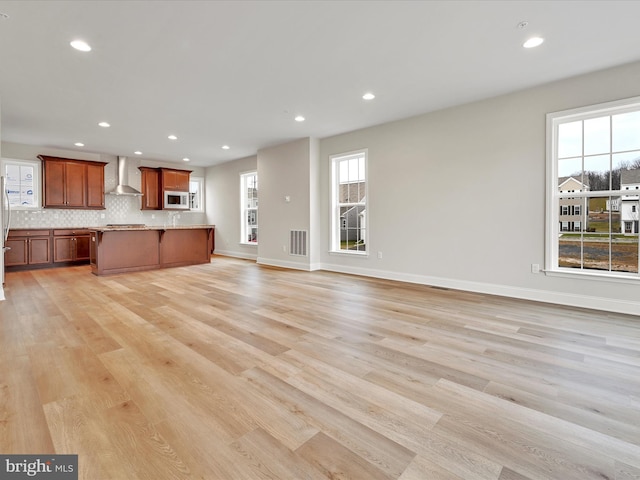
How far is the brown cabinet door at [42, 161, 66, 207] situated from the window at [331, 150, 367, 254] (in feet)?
20.4

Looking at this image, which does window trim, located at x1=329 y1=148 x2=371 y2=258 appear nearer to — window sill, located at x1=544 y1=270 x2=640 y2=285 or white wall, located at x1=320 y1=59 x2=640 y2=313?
white wall, located at x1=320 y1=59 x2=640 y2=313

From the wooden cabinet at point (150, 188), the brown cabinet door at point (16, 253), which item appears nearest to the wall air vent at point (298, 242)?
the wooden cabinet at point (150, 188)

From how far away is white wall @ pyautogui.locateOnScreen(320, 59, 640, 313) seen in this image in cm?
380


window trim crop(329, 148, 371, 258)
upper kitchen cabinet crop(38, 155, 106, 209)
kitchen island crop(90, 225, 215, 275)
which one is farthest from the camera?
upper kitchen cabinet crop(38, 155, 106, 209)

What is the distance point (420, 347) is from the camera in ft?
8.47

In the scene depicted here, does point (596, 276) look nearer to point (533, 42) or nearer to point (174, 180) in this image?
point (533, 42)

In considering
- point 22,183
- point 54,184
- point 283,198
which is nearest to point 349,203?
point 283,198

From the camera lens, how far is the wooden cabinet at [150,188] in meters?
8.61

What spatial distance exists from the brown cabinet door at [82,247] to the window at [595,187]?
910cm

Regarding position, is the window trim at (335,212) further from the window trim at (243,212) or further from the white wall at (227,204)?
the window trim at (243,212)

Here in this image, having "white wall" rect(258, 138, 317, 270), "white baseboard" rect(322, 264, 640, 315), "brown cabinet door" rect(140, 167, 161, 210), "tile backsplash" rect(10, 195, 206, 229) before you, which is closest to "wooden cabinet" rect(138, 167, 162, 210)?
"brown cabinet door" rect(140, 167, 161, 210)

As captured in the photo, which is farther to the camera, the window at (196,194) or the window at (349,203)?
the window at (196,194)

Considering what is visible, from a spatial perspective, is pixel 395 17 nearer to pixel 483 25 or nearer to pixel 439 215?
pixel 483 25

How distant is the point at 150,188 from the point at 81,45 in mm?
6155
